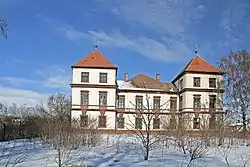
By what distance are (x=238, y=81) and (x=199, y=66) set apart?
7.58 m

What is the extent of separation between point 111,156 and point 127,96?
2932cm

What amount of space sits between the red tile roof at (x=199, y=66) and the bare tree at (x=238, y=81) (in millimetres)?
4363

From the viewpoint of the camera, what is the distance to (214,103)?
41125 millimetres

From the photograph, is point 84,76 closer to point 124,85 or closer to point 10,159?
point 124,85

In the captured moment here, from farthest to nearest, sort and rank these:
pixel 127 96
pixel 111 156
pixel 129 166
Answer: pixel 127 96 → pixel 111 156 → pixel 129 166

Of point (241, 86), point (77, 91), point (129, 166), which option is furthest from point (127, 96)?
point (129, 166)

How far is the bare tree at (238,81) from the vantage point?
3525 cm

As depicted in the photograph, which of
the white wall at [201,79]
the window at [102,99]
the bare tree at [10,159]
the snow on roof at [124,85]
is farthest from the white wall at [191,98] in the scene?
the bare tree at [10,159]

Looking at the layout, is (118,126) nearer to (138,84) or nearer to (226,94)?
(138,84)

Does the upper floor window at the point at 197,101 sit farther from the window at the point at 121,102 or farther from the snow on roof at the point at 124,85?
the window at the point at 121,102

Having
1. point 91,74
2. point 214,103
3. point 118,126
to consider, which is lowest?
point 118,126

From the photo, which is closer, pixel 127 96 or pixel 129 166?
pixel 129 166

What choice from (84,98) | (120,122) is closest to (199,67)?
(120,122)

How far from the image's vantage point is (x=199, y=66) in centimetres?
A: 4294
